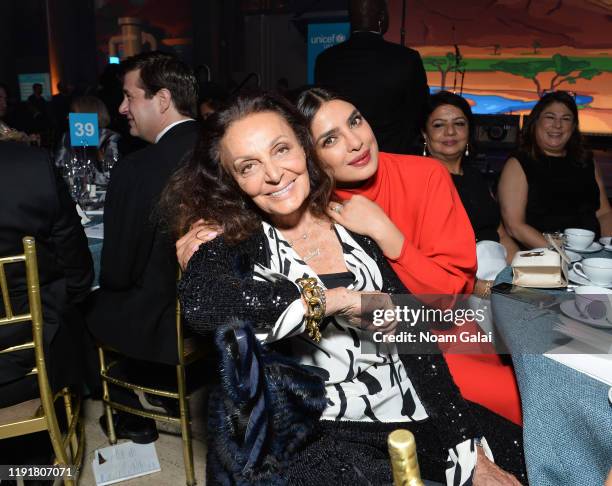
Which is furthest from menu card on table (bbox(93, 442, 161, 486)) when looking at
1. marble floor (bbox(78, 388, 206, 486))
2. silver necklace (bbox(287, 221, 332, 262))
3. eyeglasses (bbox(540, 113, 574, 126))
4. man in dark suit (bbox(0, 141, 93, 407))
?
eyeglasses (bbox(540, 113, 574, 126))

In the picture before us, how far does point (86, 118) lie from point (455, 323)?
261cm

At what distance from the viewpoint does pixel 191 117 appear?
2.61 m

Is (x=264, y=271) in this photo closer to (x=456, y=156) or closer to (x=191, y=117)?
(x=191, y=117)

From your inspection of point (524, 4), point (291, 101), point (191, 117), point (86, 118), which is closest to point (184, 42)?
point (524, 4)

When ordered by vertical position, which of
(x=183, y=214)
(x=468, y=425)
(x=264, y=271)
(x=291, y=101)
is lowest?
(x=468, y=425)

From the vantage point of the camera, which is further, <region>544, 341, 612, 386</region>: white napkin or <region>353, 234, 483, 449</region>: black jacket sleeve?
<region>353, 234, 483, 449</region>: black jacket sleeve

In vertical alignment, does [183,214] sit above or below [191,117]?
below

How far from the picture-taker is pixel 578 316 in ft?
4.39

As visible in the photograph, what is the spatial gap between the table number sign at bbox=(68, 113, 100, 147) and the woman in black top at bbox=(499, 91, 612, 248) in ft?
8.04

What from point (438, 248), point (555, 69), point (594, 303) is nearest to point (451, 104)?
point (438, 248)

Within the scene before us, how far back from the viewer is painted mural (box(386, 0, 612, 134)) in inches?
362

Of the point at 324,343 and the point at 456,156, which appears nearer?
the point at 324,343

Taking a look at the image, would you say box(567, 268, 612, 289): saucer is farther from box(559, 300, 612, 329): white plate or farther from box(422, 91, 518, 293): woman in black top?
box(422, 91, 518, 293): woman in black top

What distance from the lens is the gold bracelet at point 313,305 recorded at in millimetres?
1209
